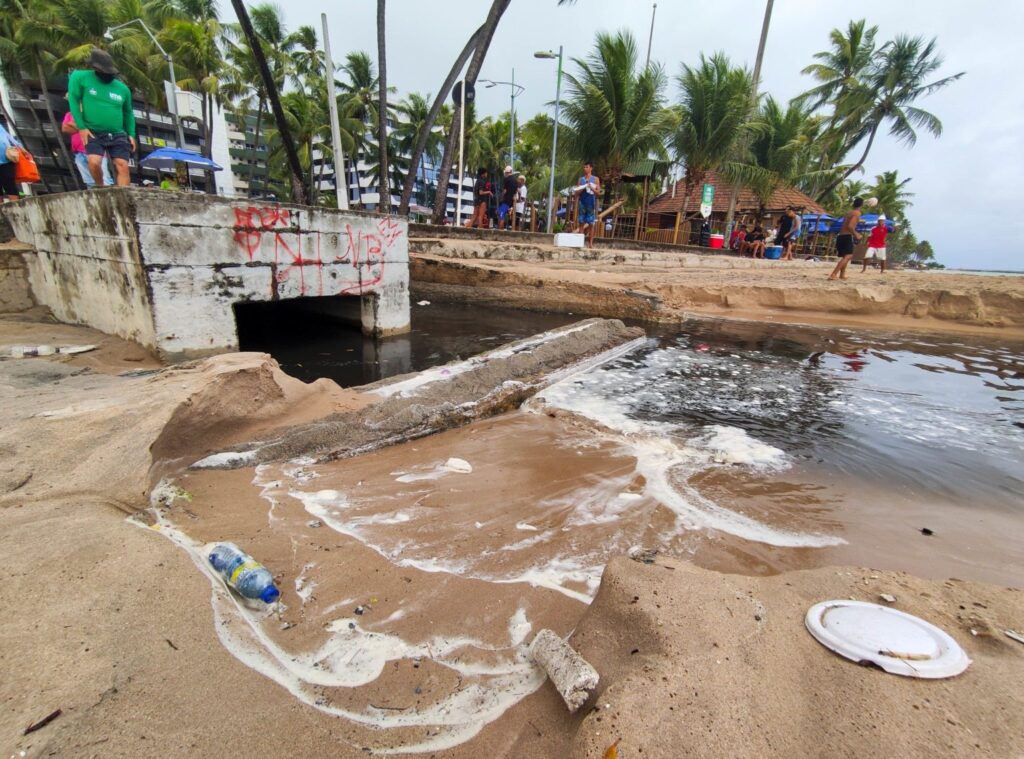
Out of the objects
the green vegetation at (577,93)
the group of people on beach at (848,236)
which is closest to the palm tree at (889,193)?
the green vegetation at (577,93)

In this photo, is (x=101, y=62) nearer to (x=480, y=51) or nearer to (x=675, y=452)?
(x=675, y=452)

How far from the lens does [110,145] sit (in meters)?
5.83

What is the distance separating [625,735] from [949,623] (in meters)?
1.43

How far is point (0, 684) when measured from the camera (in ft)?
4.47

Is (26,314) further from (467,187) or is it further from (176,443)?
(467,187)

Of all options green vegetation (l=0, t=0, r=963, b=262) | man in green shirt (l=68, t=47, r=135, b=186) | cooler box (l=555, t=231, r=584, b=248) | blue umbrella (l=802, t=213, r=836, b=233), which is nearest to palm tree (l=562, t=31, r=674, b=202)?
green vegetation (l=0, t=0, r=963, b=262)

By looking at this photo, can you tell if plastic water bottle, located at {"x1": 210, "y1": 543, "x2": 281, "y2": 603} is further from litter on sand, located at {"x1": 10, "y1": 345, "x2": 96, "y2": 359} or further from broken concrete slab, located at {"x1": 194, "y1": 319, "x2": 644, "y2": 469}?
litter on sand, located at {"x1": 10, "y1": 345, "x2": 96, "y2": 359}

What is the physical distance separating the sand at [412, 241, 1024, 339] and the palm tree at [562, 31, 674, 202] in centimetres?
971

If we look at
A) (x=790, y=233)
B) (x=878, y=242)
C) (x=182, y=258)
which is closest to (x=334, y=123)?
(x=182, y=258)

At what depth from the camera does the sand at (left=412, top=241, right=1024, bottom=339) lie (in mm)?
9789

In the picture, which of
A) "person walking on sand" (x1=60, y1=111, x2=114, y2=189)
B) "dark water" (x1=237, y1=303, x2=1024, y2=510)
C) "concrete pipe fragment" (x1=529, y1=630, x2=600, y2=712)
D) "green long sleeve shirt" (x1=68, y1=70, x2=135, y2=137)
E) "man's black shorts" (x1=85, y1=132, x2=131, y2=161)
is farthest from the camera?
"person walking on sand" (x1=60, y1=111, x2=114, y2=189)

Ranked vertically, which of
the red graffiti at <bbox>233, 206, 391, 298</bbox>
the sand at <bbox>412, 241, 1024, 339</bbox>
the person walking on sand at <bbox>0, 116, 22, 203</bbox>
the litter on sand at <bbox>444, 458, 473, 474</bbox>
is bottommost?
the litter on sand at <bbox>444, 458, 473, 474</bbox>

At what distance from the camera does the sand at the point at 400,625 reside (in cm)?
131

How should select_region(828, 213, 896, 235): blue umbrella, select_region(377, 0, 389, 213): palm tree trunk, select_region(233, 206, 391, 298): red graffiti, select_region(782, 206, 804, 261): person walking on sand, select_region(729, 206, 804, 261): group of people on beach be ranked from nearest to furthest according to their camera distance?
1. select_region(233, 206, 391, 298): red graffiti
2. select_region(377, 0, 389, 213): palm tree trunk
3. select_region(782, 206, 804, 261): person walking on sand
4. select_region(729, 206, 804, 261): group of people on beach
5. select_region(828, 213, 896, 235): blue umbrella
